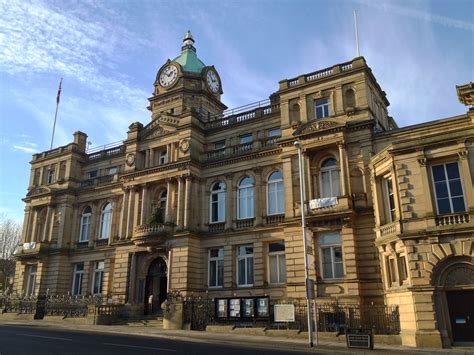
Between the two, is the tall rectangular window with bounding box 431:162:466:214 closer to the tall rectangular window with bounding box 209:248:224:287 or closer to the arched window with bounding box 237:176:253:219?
the arched window with bounding box 237:176:253:219

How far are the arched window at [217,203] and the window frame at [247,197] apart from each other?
1593 millimetres

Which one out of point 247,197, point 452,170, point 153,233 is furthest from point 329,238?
point 153,233

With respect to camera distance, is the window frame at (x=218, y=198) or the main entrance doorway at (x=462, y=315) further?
the window frame at (x=218, y=198)

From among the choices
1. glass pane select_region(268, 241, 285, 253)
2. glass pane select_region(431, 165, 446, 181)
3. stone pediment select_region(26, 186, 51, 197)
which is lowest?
glass pane select_region(268, 241, 285, 253)

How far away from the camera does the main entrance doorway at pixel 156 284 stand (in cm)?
3622

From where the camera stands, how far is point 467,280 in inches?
792

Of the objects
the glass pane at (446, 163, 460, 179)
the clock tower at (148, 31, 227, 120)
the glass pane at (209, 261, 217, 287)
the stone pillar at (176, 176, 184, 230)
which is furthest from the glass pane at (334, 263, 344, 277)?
the clock tower at (148, 31, 227, 120)

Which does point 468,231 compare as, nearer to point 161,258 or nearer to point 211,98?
point 161,258

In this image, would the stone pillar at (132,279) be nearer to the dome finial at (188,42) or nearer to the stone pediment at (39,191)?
the stone pediment at (39,191)

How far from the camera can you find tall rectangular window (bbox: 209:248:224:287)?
3428 cm

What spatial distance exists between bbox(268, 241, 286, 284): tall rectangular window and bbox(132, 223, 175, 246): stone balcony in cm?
869

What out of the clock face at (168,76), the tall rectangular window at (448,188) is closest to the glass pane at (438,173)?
the tall rectangular window at (448,188)

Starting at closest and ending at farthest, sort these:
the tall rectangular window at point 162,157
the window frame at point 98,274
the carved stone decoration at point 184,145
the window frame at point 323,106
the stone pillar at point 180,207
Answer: the window frame at point 323,106
the stone pillar at point 180,207
the carved stone decoration at point 184,145
the tall rectangular window at point 162,157
the window frame at point 98,274

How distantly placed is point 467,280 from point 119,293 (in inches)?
1088
